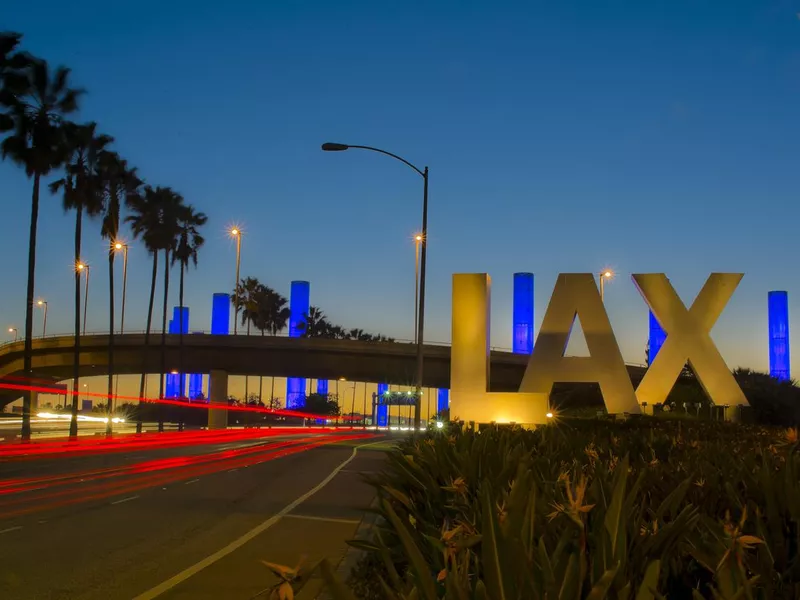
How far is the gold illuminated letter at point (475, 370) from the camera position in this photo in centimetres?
3394

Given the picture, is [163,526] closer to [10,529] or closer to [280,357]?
[10,529]

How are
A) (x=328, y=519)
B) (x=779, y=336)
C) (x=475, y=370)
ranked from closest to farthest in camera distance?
(x=328, y=519) → (x=475, y=370) → (x=779, y=336)

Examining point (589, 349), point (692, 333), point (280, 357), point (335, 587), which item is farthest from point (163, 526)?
point (280, 357)

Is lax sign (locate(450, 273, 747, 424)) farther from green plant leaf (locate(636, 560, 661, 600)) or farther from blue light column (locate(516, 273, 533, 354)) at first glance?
blue light column (locate(516, 273, 533, 354))

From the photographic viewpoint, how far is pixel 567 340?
35.8 m

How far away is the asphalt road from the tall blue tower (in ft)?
144

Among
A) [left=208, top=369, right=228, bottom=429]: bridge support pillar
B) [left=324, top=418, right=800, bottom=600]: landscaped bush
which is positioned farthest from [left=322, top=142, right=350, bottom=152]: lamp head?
[left=208, top=369, right=228, bottom=429]: bridge support pillar

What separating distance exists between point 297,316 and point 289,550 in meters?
87.7

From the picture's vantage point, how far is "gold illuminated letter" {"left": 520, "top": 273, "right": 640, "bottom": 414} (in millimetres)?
35719

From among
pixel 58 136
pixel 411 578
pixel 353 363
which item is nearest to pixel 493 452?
pixel 411 578

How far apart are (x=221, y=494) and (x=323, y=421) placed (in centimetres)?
11632

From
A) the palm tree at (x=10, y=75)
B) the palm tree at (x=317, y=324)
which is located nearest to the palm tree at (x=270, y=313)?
the palm tree at (x=317, y=324)

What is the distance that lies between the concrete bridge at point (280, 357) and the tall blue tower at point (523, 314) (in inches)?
57.6

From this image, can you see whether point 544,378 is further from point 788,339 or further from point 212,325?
point 212,325
